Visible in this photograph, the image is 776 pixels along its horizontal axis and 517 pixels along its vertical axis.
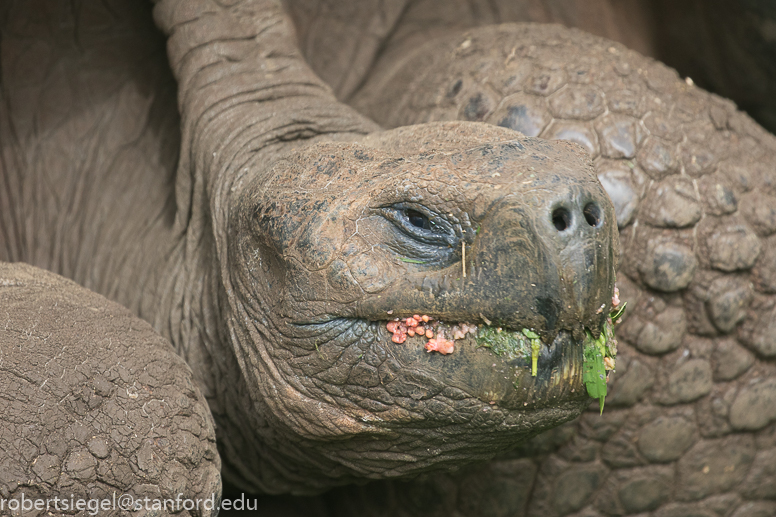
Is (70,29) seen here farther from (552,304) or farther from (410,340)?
(552,304)

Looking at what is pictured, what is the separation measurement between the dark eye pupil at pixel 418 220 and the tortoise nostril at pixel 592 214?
28cm

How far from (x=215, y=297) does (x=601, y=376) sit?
0.99m

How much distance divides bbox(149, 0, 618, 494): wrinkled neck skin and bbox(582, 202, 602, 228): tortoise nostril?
A: 12 mm

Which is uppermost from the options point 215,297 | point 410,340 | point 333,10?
point 333,10

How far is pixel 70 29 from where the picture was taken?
2572 mm

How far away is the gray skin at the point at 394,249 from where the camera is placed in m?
1.35

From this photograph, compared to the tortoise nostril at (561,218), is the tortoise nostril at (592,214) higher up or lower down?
higher up

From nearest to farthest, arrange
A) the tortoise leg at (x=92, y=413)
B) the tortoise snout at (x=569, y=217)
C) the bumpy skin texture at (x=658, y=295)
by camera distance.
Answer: the tortoise snout at (x=569, y=217) < the tortoise leg at (x=92, y=413) < the bumpy skin texture at (x=658, y=295)

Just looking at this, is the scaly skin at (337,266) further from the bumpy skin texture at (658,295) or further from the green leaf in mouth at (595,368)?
the bumpy skin texture at (658,295)

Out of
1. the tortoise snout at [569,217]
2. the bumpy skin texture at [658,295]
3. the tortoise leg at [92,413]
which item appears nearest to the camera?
the tortoise snout at [569,217]

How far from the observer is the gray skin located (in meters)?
1.35

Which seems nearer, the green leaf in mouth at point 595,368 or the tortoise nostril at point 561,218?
the tortoise nostril at point 561,218

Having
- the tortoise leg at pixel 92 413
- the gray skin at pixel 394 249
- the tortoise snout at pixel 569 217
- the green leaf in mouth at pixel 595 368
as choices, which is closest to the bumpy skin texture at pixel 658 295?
the gray skin at pixel 394 249

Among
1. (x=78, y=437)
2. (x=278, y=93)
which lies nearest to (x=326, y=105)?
(x=278, y=93)
